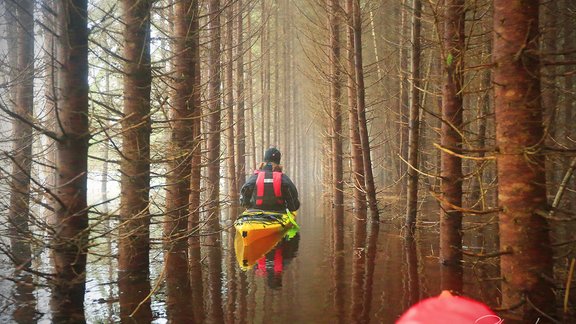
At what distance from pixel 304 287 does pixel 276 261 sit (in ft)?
5.60

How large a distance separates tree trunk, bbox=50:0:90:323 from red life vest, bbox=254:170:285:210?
6.01 metres

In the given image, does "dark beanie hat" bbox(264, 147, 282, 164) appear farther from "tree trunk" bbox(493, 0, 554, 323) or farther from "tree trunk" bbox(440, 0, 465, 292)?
"tree trunk" bbox(493, 0, 554, 323)

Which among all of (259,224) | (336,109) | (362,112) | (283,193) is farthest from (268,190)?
(336,109)

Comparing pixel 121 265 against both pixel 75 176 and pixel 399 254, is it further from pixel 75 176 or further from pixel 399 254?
pixel 399 254

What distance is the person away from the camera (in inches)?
374

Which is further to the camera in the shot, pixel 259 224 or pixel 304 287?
pixel 259 224

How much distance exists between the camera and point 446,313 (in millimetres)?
2158

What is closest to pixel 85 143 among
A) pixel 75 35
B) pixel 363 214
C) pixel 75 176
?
pixel 75 176

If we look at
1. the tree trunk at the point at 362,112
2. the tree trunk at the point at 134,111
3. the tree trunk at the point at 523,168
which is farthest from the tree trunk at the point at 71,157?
the tree trunk at the point at 362,112

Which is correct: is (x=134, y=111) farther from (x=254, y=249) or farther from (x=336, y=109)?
(x=336, y=109)

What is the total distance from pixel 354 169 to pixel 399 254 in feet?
18.1

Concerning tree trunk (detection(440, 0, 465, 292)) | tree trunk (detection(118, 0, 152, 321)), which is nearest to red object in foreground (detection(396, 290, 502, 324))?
tree trunk (detection(440, 0, 465, 292))

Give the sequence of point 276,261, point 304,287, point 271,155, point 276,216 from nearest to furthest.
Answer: point 304,287
point 276,261
point 276,216
point 271,155

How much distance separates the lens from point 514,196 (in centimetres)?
332
